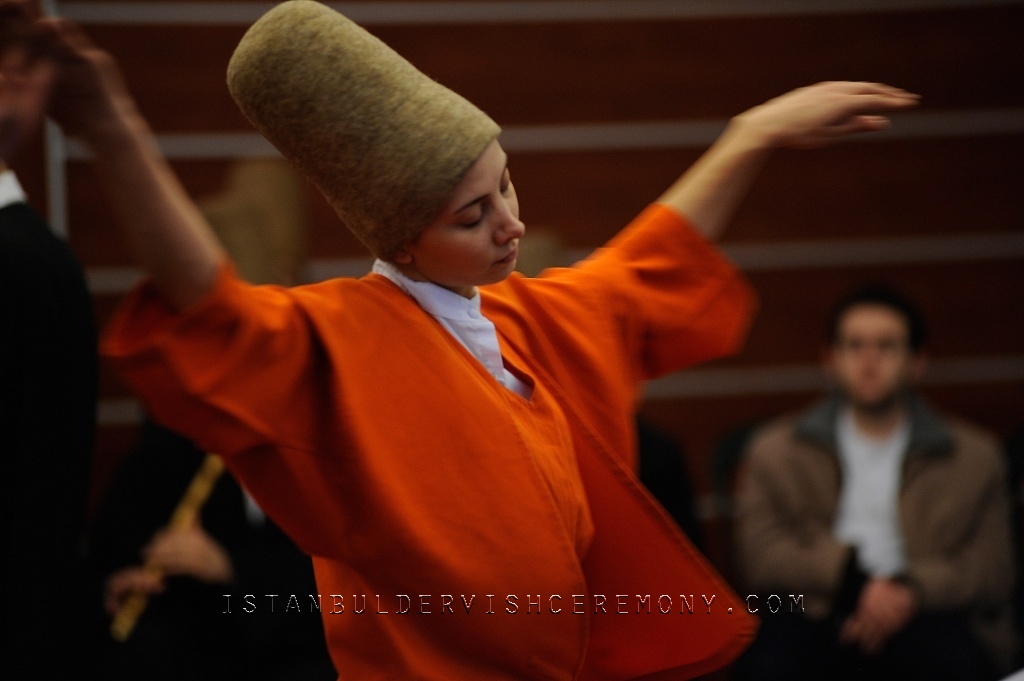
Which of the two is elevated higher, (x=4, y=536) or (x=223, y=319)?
(x=223, y=319)

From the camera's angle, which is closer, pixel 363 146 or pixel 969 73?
pixel 363 146

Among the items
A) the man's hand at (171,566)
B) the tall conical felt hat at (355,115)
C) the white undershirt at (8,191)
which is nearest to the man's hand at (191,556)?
the man's hand at (171,566)

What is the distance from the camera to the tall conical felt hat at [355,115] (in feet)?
3.52

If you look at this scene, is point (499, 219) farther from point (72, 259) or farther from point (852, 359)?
point (852, 359)

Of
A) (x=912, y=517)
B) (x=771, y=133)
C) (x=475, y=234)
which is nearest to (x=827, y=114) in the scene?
(x=771, y=133)

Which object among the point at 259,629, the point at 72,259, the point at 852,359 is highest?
the point at 72,259

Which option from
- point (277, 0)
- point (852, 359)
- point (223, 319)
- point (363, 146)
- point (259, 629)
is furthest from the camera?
point (277, 0)

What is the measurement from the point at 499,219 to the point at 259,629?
1406 mm

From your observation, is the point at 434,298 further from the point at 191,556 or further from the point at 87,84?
the point at 191,556

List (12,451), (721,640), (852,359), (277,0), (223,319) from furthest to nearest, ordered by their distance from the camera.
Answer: (277,0), (852,359), (12,451), (721,640), (223,319)

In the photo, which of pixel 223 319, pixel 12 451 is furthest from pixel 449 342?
pixel 12 451

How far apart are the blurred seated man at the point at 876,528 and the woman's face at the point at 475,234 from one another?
5.73 feet

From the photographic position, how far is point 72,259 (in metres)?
1.58

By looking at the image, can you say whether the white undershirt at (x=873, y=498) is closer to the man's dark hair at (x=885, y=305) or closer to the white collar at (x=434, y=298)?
the man's dark hair at (x=885, y=305)
